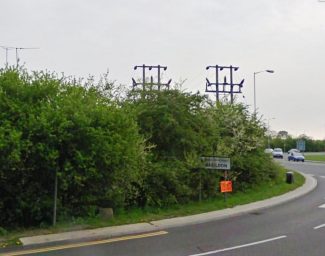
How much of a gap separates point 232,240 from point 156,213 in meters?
4.33

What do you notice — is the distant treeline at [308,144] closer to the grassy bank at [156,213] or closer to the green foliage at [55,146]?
the grassy bank at [156,213]

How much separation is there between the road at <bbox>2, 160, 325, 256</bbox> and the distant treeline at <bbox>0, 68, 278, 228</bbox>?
94.2 inches

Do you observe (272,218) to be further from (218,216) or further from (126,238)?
(126,238)

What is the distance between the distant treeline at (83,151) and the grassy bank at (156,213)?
1.34 feet

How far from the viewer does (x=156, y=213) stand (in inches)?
557

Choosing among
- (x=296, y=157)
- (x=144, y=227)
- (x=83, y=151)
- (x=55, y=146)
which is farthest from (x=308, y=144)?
(x=55, y=146)

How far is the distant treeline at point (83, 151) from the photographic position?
11156 mm

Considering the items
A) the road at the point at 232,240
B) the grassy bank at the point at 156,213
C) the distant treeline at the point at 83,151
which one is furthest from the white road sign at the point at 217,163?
Result: the road at the point at 232,240

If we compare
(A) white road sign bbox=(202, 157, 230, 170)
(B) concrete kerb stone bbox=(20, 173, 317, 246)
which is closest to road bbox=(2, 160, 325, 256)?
(B) concrete kerb stone bbox=(20, 173, 317, 246)

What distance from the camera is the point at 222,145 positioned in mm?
18844

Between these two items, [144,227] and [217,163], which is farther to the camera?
[217,163]

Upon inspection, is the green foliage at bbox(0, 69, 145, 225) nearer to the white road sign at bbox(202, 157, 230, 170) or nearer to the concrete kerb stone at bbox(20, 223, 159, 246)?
the concrete kerb stone at bbox(20, 223, 159, 246)

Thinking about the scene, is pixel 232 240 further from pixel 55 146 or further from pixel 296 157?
pixel 296 157

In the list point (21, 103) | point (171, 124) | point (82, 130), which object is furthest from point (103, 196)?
point (171, 124)
